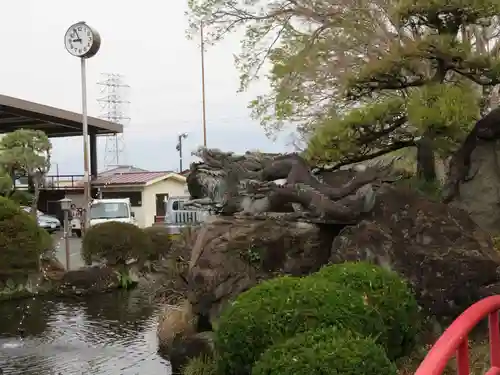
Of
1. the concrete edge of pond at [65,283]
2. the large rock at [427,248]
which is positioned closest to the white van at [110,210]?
the concrete edge of pond at [65,283]

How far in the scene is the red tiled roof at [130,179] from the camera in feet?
109

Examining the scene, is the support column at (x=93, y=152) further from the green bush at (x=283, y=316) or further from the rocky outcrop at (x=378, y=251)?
the green bush at (x=283, y=316)

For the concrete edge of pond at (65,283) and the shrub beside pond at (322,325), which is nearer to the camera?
the shrub beside pond at (322,325)

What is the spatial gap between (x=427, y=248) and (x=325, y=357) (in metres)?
3.46

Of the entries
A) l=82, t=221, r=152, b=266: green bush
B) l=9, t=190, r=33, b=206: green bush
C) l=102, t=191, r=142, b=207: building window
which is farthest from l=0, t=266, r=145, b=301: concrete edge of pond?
l=102, t=191, r=142, b=207: building window

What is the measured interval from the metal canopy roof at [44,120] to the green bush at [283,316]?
74.8 feet

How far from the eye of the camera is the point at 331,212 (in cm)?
699

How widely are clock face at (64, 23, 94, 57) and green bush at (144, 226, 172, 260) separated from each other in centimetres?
1048

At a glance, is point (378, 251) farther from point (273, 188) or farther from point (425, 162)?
point (425, 162)

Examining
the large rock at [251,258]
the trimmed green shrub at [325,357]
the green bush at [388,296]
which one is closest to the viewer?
the trimmed green shrub at [325,357]

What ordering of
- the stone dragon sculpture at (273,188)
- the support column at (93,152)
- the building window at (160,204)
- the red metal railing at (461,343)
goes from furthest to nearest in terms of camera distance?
the building window at (160,204) → the support column at (93,152) → the stone dragon sculpture at (273,188) → the red metal railing at (461,343)

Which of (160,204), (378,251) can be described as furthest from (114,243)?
(160,204)

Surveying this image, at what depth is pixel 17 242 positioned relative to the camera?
14234 millimetres

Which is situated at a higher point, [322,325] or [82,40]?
[82,40]
